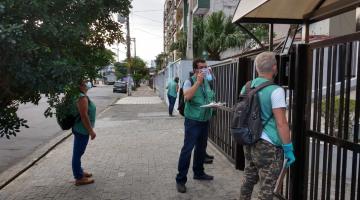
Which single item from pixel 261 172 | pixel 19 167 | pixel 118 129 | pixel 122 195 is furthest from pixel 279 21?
pixel 118 129

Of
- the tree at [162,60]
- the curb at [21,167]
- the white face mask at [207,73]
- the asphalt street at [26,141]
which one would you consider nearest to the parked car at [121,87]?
the tree at [162,60]

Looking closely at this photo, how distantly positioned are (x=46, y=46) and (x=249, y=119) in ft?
6.22

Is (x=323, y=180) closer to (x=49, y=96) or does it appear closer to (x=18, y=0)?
(x=49, y=96)

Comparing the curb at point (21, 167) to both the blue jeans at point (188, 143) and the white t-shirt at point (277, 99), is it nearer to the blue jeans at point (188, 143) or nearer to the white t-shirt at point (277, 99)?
the blue jeans at point (188, 143)

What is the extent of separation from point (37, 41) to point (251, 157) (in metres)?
2.19

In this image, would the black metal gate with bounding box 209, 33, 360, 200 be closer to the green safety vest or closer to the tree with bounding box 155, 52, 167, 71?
the green safety vest

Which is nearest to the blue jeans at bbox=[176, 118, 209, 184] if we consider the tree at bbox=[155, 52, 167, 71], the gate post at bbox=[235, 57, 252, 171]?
the gate post at bbox=[235, 57, 252, 171]

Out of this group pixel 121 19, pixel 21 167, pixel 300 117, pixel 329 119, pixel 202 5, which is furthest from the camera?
pixel 202 5

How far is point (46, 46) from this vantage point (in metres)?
4.04

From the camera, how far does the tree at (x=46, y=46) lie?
3715mm

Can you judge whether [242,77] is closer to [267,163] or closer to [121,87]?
[267,163]

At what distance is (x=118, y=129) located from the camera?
13.6 m

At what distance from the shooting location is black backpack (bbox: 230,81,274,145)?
13.1 feet

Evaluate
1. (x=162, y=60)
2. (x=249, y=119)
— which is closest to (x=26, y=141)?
(x=249, y=119)
